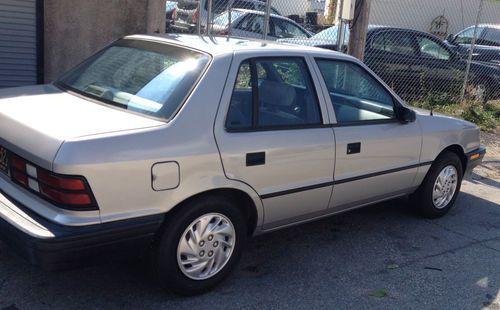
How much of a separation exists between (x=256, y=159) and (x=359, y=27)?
4.46m

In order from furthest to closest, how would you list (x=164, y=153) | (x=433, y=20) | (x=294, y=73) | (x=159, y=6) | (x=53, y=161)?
1. (x=433, y=20)
2. (x=159, y=6)
3. (x=294, y=73)
4. (x=164, y=153)
5. (x=53, y=161)

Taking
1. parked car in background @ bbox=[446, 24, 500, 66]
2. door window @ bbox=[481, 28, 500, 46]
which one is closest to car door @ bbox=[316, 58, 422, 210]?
parked car in background @ bbox=[446, 24, 500, 66]

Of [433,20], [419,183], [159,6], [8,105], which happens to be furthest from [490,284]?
[433,20]

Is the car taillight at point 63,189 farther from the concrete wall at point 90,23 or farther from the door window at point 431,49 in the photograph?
the door window at point 431,49

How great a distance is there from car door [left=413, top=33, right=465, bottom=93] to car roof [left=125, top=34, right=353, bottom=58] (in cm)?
625

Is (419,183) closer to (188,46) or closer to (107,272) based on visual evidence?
(188,46)

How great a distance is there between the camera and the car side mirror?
14.9ft

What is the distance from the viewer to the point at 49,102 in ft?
11.5

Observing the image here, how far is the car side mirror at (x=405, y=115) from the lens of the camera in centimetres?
456

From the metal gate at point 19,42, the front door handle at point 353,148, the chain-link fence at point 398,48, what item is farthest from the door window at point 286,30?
the front door handle at point 353,148

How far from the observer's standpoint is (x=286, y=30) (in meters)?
11.9

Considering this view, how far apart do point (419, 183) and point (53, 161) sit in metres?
3.37

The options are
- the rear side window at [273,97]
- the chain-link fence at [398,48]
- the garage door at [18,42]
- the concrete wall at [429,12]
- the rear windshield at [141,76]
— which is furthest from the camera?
the concrete wall at [429,12]

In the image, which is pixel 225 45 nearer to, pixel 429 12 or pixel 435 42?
pixel 435 42
